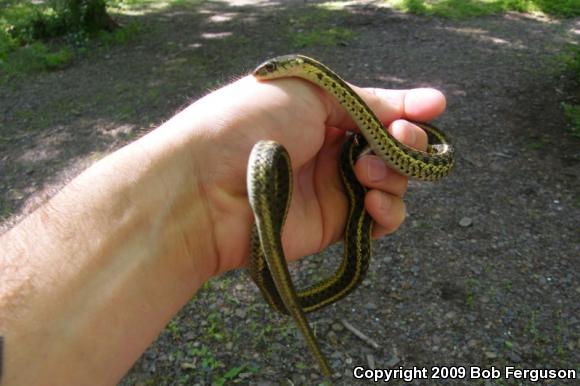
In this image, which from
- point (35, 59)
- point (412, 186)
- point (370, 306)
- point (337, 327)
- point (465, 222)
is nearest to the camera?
point (337, 327)

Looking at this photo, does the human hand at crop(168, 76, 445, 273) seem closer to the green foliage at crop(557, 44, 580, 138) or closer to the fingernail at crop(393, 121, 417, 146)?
the fingernail at crop(393, 121, 417, 146)

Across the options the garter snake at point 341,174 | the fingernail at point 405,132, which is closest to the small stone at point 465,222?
the garter snake at point 341,174

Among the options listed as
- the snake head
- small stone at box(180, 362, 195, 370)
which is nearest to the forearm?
the snake head

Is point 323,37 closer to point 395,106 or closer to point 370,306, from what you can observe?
point 370,306

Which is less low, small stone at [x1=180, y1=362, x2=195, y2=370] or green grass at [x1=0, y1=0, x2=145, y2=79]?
green grass at [x1=0, y1=0, x2=145, y2=79]

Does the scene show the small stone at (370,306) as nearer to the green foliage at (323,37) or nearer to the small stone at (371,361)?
the small stone at (371,361)

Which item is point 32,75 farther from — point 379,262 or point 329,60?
point 379,262

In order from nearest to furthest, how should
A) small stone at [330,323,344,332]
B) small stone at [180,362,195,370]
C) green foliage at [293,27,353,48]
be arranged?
small stone at [180,362,195,370] → small stone at [330,323,344,332] → green foliage at [293,27,353,48]

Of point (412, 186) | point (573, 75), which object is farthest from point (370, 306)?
point (573, 75)
